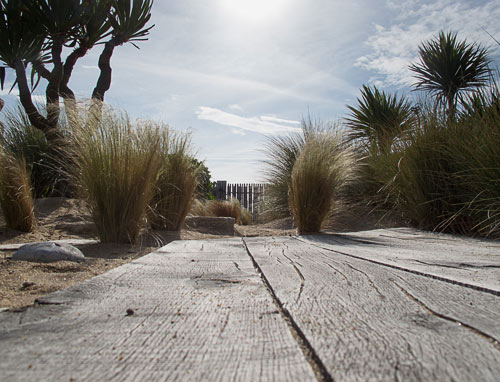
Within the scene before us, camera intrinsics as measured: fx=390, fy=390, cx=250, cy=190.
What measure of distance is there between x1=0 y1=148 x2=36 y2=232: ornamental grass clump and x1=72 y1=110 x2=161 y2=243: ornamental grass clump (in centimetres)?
103

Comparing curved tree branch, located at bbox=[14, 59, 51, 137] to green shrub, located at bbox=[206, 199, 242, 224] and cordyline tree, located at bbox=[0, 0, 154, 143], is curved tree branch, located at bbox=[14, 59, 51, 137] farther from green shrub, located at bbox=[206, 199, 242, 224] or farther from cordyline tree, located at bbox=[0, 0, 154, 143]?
green shrub, located at bbox=[206, 199, 242, 224]

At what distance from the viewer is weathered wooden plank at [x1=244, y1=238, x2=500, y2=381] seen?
58 cm

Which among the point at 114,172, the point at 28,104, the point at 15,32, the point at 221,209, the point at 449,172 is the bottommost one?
the point at 221,209

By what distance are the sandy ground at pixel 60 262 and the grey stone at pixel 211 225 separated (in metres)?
0.22

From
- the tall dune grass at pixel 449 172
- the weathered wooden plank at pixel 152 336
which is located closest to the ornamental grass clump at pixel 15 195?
the weathered wooden plank at pixel 152 336

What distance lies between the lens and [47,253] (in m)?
2.29

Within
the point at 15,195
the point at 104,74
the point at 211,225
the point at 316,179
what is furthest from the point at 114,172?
the point at 104,74

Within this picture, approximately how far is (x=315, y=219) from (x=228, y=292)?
2917mm

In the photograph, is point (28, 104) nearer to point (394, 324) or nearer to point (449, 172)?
point (449, 172)

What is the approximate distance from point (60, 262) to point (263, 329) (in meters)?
1.81

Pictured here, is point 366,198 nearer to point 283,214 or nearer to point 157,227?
point 283,214

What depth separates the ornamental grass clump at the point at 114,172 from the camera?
2.99m

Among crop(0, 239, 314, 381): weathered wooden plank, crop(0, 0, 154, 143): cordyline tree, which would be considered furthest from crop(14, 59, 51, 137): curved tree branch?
crop(0, 239, 314, 381): weathered wooden plank

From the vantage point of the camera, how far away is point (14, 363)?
0.59 m
